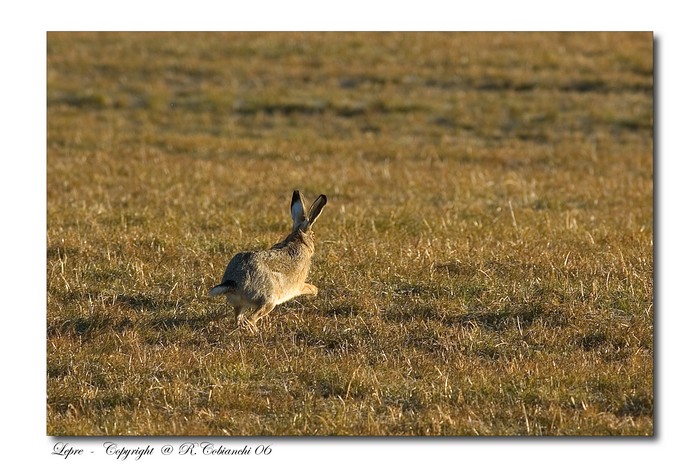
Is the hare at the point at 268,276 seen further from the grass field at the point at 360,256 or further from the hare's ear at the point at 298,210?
the grass field at the point at 360,256

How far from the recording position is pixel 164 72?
2359cm

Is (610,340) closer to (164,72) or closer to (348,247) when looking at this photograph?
(348,247)

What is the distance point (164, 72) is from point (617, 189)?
41.3 feet

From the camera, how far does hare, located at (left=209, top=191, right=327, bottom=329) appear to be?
7.58 meters

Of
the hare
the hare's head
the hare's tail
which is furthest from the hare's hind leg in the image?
the hare's tail

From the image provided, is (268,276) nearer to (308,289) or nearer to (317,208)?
(308,289)

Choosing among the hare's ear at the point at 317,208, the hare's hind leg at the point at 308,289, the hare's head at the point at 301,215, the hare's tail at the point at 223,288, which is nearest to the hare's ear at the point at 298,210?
the hare's head at the point at 301,215

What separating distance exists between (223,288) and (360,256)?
8.19 ft

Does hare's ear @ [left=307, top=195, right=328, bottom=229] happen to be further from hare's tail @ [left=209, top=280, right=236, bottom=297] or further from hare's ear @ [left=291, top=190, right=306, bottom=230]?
hare's tail @ [left=209, top=280, right=236, bottom=297]

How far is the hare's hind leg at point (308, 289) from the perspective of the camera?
834 cm

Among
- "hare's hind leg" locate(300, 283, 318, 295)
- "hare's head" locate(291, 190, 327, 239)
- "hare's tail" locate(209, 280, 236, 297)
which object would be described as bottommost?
"hare's hind leg" locate(300, 283, 318, 295)

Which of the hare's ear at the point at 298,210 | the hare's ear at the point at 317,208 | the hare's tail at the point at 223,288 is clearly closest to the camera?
the hare's tail at the point at 223,288

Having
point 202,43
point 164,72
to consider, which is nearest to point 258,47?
point 202,43

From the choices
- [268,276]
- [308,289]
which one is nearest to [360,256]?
[308,289]
